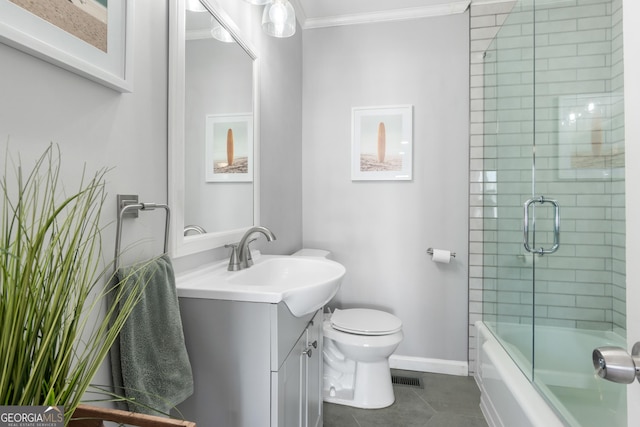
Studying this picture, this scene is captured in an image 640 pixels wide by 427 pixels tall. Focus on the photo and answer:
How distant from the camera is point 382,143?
96.5 inches

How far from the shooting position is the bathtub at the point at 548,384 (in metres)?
1.25

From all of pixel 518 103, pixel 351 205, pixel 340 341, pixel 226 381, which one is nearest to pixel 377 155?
pixel 351 205

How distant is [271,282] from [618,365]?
125cm

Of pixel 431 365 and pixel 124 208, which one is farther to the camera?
→ pixel 431 365

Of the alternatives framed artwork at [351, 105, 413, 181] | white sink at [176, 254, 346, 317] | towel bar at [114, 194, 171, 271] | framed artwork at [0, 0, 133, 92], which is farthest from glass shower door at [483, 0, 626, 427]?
framed artwork at [0, 0, 133, 92]

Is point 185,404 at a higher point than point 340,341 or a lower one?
higher

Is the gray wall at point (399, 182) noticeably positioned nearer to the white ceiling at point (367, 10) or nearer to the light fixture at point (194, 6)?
the white ceiling at point (367, 10)

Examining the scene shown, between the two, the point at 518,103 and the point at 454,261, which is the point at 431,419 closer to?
the point at 454,261

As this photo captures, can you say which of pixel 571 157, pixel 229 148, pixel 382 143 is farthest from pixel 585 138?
pixel 229 148

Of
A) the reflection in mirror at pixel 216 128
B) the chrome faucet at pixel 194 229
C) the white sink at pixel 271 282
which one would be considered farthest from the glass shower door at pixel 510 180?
the chrome faucet at pixel 194 229

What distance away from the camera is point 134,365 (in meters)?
0.81

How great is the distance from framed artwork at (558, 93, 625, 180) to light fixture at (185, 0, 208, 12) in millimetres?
1769

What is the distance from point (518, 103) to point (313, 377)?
6.18 feet

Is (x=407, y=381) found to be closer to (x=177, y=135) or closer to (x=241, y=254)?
(x=241, y=254)
